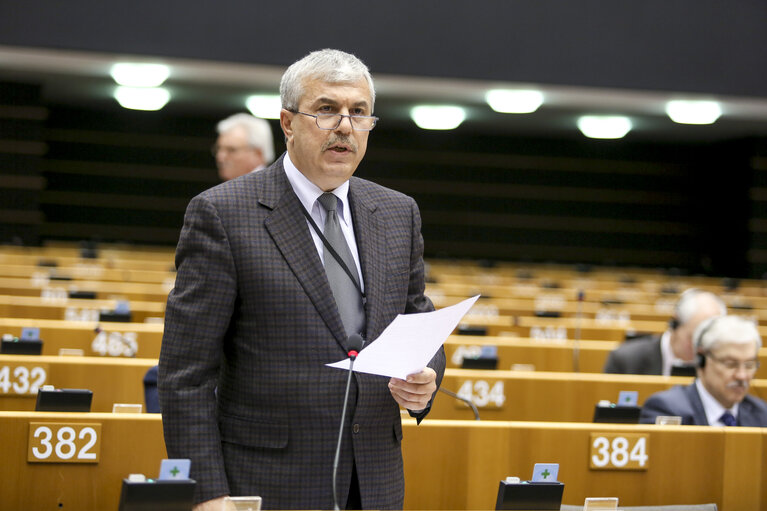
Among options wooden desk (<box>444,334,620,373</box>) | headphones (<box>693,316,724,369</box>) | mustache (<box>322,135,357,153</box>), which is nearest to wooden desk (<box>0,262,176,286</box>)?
wooden desk (<box>444,334,620,373</box>)

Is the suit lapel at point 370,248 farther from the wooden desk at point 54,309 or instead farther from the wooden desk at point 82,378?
the wooden desk at point 54,309

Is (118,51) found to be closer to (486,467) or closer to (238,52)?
(238,52)

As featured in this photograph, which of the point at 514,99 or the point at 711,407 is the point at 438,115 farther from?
the point at 711,407

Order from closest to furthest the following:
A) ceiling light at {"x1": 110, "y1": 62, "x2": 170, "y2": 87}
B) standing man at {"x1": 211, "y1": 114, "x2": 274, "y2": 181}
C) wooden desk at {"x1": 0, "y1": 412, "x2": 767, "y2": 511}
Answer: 1. wooden desk at {"x1": 0, "y1": 412, "x2": 767, "y2": 511}
2. standing man at {"x1": 211, "y1": 114, "x2": 274, "y2": 181}
3. ceiling light at {"x1": 110, "y1": 62, "x2": 170, "y2": 87}

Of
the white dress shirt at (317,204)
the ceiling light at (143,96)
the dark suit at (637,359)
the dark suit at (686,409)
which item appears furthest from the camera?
the ceiling light at (143,96)

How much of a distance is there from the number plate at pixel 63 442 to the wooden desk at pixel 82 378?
1.10 m

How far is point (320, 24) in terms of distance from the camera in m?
8.53

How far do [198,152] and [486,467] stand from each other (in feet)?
36.5

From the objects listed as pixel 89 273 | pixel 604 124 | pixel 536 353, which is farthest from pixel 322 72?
pixel 604 124

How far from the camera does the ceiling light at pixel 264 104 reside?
10.5m

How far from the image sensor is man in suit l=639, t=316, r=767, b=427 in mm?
3240

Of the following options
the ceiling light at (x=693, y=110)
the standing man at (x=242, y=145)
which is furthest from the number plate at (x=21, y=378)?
the ceiling light at (x=693, y=110)

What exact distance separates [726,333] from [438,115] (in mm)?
7734

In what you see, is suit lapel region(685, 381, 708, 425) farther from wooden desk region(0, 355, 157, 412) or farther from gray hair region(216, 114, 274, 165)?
wooden desk region(0, 355, 157, 412)
